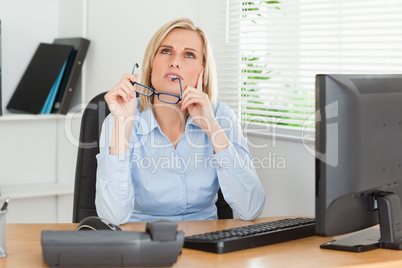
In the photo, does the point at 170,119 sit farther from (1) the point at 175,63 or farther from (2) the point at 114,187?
(2) the point at 114,187

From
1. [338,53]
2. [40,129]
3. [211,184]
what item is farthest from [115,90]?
[40,129]

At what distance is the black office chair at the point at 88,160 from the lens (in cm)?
215

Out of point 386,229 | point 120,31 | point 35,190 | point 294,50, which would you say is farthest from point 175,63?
point 35,190

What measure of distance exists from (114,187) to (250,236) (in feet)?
1.87

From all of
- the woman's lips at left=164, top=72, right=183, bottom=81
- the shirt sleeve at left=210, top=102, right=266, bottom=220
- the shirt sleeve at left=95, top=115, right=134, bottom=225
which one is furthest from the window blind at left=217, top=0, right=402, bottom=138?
the shirt sleeve at left=95, top=115, right=134, bottom=225

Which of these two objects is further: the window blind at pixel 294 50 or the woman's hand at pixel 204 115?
the window blind at pixel 294 50

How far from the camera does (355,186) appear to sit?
1508mm

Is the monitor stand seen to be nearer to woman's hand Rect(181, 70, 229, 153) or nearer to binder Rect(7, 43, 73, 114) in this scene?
woman's hand Rect(181, 70, 229, 153)

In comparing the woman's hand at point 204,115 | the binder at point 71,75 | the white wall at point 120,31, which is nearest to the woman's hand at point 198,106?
the woman's hand at point 204,115

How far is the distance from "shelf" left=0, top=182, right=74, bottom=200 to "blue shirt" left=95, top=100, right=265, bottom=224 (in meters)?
1.10

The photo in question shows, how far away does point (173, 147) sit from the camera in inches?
85.0

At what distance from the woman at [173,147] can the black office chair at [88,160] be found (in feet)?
0.38

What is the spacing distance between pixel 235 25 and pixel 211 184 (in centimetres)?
90

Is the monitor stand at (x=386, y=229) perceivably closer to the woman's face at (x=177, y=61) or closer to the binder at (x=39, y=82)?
the woman's face at (x=177, y=61)
